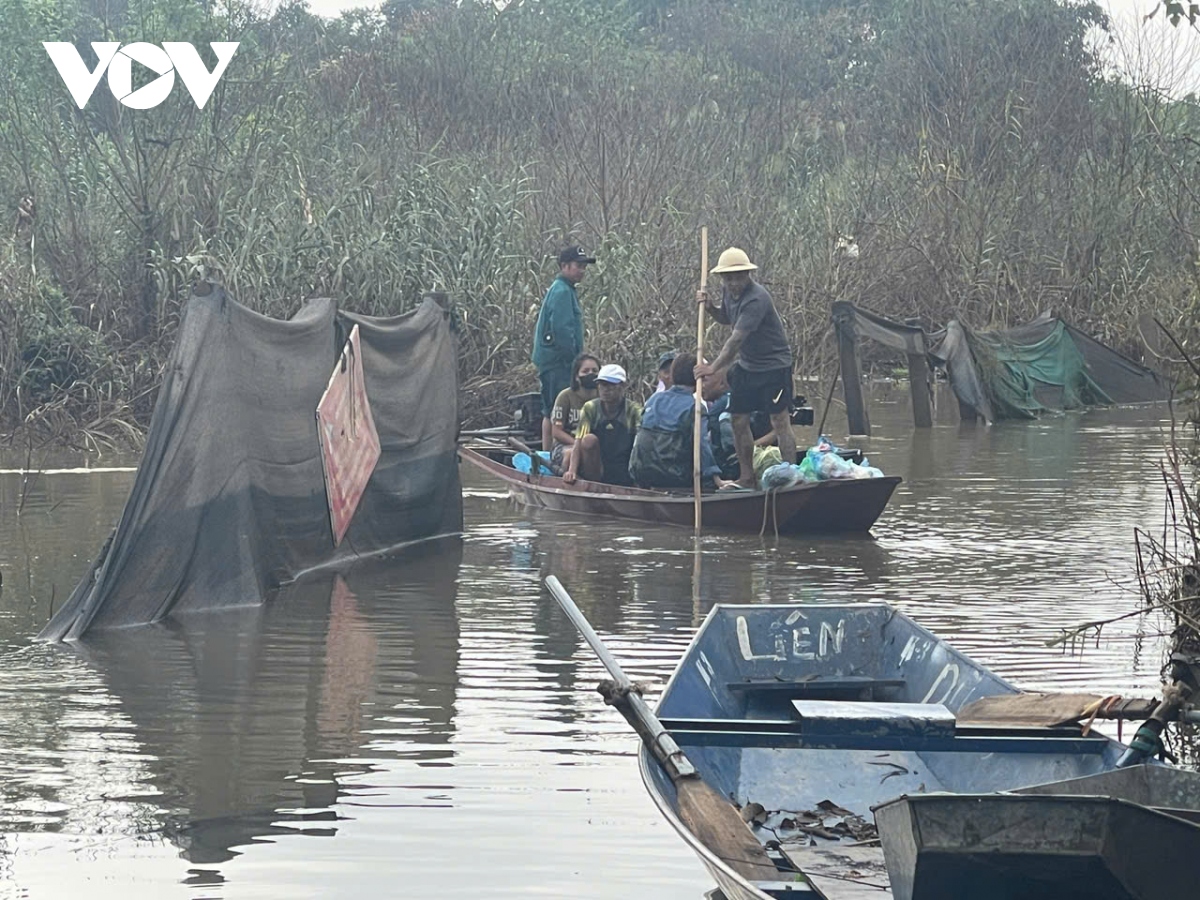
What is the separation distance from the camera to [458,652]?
34.4ft

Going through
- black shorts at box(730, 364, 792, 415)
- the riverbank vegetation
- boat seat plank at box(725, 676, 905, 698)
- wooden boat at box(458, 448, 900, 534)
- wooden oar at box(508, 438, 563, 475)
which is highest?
the riverbank vegetation

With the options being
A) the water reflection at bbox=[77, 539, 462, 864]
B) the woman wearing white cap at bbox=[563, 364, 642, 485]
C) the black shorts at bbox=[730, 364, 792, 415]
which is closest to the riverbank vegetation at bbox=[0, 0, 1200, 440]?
the woman wearing white cap at bbox=[563, 364, 642, 485]

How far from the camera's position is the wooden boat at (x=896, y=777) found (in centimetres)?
484

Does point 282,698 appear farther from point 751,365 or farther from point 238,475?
point 751,365

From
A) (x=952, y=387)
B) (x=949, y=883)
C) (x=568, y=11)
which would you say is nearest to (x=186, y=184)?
(x=952, y=387)

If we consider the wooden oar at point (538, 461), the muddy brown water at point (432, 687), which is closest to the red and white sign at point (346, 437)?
the muddy brown water at point (432, 687)

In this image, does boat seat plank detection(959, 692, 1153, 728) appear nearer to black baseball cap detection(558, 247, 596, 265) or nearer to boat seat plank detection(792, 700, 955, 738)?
boat seat plank detection(792, 700, 955, 738)

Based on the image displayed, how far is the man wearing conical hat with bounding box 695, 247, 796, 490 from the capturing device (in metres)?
14.9

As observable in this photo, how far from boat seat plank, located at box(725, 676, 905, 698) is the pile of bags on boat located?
18.6 ft

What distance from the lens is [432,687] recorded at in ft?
31.4

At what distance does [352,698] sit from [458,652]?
1.27 meters

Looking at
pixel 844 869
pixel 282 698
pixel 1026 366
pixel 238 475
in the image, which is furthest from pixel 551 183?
pixel 844 869

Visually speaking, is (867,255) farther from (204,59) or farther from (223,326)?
(223,326)

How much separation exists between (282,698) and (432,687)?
0.68 meters
